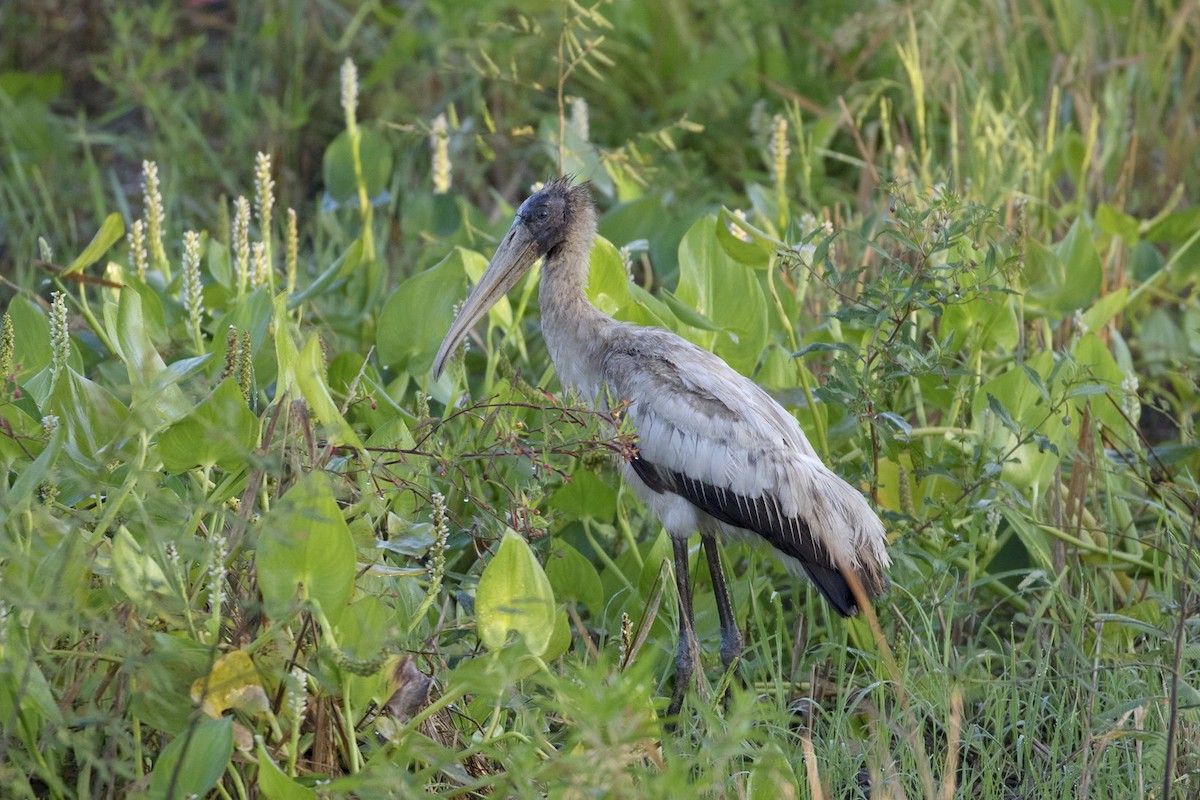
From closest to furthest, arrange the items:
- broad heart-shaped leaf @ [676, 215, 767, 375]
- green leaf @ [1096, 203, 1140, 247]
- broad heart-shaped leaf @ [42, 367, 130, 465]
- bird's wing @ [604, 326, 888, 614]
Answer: broad heart-shaped leaf @ [42, 367, 130, 465], bird's wing @ [604, 326, 888, 614], broad heart-shaped leaf @ [676, 215, 767, 375], green leaf @ [1096, 203, 1140, 247]

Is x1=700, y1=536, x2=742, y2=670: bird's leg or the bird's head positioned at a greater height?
the bird's head

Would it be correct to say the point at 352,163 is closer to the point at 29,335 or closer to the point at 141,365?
the point at 29,335

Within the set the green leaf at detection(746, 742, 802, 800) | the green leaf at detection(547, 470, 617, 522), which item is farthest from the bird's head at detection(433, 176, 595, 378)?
the green leaf at detection(746, 742, 802, 800)

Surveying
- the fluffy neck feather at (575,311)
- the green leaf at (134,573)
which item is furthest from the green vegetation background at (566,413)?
the fluffy neck feather at (575,311)

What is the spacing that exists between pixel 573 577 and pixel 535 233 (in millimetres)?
942

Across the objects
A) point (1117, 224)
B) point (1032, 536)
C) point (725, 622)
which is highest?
point (1117, 224)

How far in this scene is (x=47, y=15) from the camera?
21.8 feet

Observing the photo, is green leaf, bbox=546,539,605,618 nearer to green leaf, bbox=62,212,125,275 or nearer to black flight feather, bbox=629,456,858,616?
black flight feather, bbox=629,456,858,616

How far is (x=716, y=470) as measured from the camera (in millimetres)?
3400

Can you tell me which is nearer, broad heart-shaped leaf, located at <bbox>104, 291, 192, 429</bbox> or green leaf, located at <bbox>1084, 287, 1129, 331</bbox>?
broad heart-shaped leaf, located at <bbox>104, 291, 192, 429</bbox>

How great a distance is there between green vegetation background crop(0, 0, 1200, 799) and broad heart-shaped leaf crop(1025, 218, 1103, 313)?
1 centimetres

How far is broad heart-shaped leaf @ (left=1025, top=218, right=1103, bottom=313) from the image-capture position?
161 inches

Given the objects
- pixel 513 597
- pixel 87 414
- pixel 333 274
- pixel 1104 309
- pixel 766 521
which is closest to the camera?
pixel 513 597

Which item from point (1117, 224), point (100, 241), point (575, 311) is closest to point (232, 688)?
point (100, 241)
